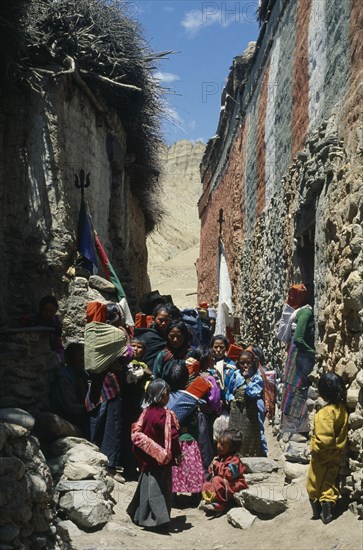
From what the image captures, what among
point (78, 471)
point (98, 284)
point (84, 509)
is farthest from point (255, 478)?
point (98, 284)

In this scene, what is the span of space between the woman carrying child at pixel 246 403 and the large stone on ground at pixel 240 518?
4.43 feet

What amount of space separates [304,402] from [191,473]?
171cm

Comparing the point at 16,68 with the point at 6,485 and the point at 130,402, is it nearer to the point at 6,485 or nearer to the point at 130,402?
the point at 130,402

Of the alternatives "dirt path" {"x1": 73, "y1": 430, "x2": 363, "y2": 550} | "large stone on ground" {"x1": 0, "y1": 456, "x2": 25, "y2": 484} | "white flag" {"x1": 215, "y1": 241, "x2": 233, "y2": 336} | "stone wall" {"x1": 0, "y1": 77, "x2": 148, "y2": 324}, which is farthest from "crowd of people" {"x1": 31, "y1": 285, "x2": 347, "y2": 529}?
"white flag" {"x1": 215, "y1": 241, "x2": 233, "y2": 336}

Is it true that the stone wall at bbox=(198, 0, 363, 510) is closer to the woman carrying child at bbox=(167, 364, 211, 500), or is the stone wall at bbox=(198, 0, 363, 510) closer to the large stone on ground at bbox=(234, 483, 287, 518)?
the large stone on ground at bbox=(234, 483, 287, 518)

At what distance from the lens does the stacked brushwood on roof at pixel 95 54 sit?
7621 mm

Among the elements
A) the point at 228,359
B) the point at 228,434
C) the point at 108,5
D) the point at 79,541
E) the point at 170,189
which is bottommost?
the point at 79,541

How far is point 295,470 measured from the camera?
18.1 feet

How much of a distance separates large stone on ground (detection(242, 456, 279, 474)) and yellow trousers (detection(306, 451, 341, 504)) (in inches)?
51.3

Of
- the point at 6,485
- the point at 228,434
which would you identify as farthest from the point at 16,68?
the point at 6,485

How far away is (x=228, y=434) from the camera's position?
532cm

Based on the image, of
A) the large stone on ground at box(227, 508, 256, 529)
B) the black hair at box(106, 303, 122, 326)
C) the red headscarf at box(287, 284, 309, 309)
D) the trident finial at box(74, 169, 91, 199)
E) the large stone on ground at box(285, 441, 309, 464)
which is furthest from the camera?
the trident finial at box(74, 169, 91, 199)

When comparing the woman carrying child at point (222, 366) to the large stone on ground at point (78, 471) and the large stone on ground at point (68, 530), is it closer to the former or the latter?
the large stone on ground at point (78, 471)

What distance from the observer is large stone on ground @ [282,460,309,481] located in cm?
548
